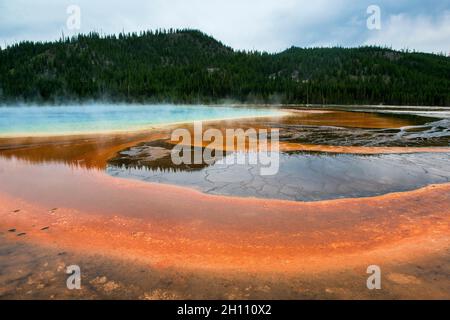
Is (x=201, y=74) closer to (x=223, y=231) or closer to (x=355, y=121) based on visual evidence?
(x=355, y=121)

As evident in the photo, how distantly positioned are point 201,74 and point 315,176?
5001 inches

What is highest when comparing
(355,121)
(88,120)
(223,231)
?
(88,120)

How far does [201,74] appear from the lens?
131625mm

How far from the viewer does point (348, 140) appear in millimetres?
17047

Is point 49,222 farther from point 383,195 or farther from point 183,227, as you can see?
point 383,195

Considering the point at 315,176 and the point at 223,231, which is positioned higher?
the point at 315,176

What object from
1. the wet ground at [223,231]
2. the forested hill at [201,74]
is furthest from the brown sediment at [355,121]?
the forested hill at [201,74]

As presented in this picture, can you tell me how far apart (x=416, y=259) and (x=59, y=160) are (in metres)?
11.4

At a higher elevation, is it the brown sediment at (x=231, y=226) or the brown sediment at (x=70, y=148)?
the brown sediment at (x=70, y=148)

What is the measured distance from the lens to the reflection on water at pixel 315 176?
27.0 feet

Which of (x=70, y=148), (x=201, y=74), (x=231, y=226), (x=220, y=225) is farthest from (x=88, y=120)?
(x=201, y=74)

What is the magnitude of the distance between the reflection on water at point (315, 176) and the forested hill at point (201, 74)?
88568 millimetres

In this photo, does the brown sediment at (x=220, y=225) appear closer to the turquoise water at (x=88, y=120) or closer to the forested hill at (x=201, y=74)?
the turquoise water at (x=88, y=120)

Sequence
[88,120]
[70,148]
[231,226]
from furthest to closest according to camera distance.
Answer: [88,120] < [70,148] < [231,226]
